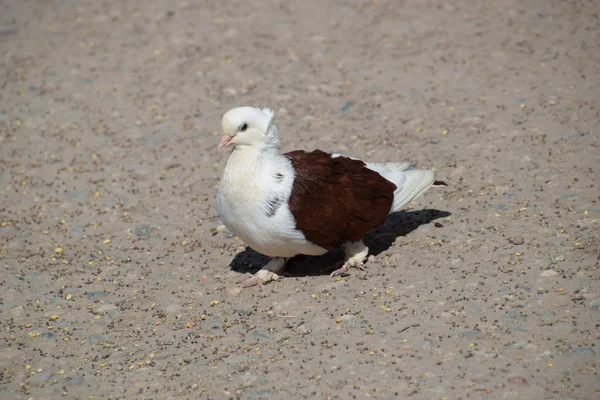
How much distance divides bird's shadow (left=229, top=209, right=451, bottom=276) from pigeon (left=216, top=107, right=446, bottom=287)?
0.20 meters

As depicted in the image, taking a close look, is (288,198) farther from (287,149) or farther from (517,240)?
(287,149)

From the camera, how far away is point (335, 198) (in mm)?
6109

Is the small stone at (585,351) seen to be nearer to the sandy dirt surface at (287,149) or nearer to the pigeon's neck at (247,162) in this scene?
the sandy dirt surface at (287,149)

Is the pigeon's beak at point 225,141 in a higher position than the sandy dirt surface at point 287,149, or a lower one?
higher

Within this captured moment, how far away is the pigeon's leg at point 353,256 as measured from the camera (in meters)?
6.20

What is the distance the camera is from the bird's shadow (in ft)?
21.4

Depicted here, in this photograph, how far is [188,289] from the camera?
20.6 ft

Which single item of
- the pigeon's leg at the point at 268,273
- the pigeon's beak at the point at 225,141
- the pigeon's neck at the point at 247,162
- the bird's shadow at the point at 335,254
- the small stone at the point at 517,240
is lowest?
the bird's shadow at the point at 335,254

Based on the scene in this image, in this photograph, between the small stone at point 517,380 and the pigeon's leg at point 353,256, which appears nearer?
the small stone at point 517,380

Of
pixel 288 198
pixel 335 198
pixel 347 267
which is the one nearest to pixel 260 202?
pixel 288 198

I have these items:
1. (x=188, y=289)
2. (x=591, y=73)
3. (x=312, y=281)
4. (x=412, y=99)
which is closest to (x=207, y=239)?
(x=188, y=289)

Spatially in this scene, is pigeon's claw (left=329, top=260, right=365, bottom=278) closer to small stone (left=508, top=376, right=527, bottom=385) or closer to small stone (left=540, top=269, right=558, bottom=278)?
small stone (left=540, top=269, right=558, bottom=278)

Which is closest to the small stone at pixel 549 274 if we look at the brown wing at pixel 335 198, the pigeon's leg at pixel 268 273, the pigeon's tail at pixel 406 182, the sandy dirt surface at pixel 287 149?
the sandy dirt surface at pixel 287 149

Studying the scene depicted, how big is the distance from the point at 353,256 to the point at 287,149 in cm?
238
